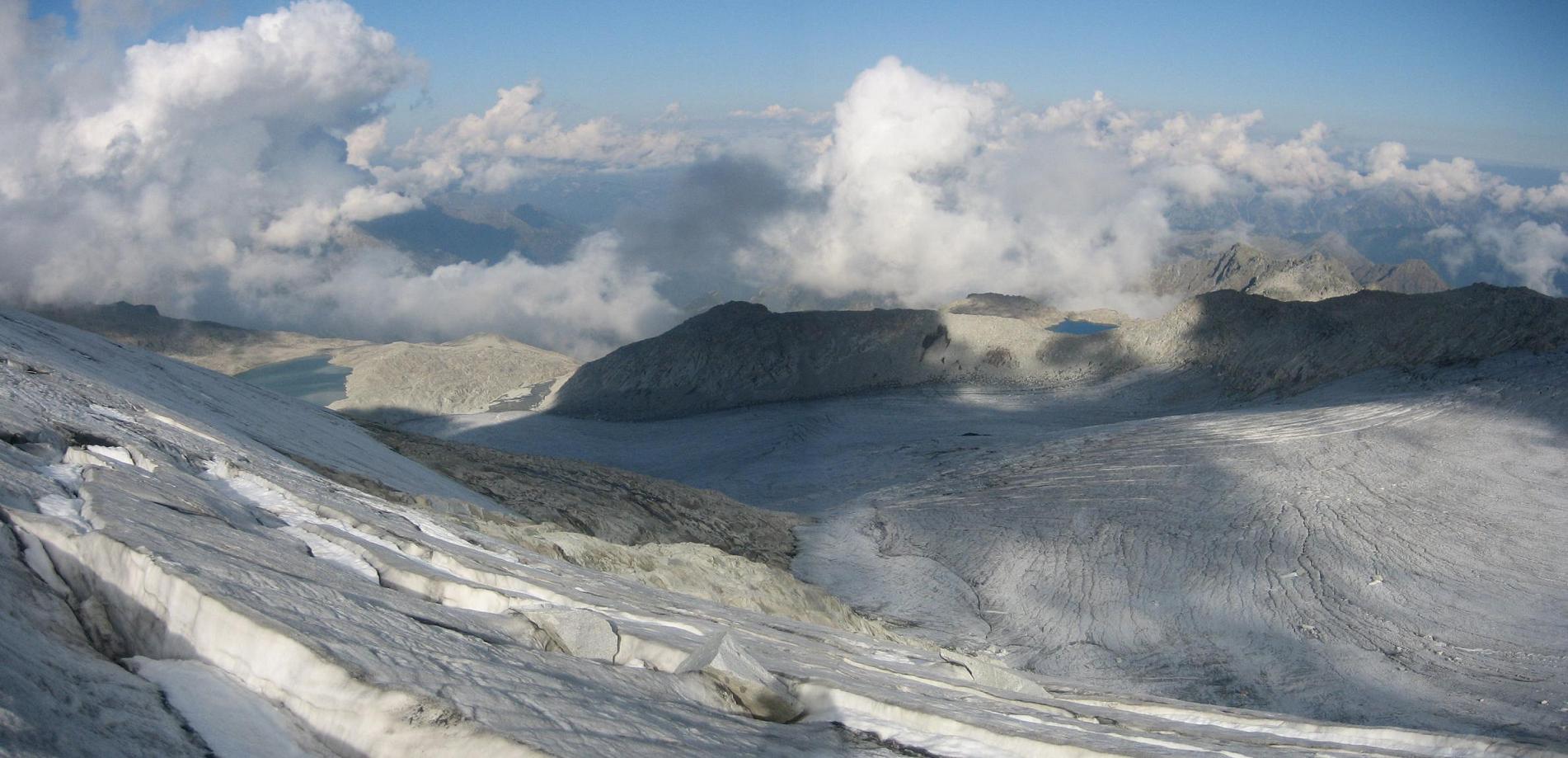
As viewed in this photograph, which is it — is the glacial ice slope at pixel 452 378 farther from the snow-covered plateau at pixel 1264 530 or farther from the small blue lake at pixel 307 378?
the snow-covered plateau at pixel 1264 530

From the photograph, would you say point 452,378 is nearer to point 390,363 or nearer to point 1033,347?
point 390,363

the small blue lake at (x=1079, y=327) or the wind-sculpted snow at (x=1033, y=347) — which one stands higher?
the small blue lake at (x=1079, y=327)

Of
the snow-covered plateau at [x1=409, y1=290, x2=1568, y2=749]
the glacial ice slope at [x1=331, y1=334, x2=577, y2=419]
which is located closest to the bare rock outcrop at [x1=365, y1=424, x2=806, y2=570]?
the snow-covered plateau at [x1=409, y1=290, x2=1568, y2=749]

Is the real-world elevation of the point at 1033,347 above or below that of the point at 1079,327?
below

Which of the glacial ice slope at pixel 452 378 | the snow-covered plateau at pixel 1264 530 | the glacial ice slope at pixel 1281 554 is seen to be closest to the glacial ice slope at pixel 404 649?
the snow-covered plateau at pixel 1264 530

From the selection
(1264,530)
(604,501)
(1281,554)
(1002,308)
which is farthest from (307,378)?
(1281,554)

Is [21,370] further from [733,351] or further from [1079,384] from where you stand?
[733,351]
